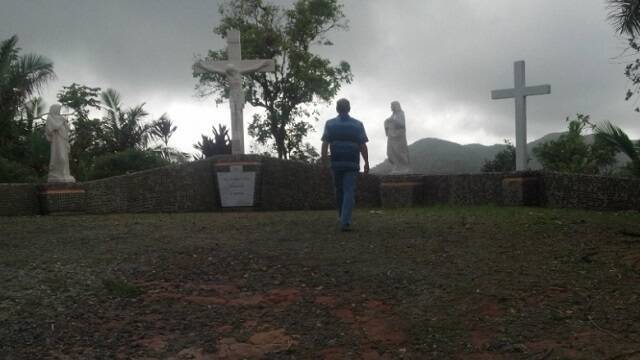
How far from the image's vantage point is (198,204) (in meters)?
13.8

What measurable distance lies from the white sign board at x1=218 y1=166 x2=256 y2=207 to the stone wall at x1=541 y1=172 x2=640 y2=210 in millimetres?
5649

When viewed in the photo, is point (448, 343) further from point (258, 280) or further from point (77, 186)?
point (77, 186)

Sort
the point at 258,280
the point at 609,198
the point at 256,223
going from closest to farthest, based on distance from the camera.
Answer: the point at 258,280
the point at 256,223
the point at 609,198

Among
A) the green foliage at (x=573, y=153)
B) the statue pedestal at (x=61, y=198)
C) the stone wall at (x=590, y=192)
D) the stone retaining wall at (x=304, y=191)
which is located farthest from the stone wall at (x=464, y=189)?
the green foliage at (x=573, y=153)

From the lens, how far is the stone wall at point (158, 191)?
12.9 m

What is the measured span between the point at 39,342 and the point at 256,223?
474cm

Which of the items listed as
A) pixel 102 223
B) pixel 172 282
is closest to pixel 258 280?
pixel 172 282

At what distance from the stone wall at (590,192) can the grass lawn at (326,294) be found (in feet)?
11.3

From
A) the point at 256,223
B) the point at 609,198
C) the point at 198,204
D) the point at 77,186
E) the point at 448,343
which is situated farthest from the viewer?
the point at 198,204

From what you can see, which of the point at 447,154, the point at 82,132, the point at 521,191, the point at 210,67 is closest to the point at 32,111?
the point at 82,132

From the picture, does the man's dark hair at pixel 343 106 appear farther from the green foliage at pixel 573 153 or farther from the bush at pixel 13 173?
the green foliage at pixel 573 153

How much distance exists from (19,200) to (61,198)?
75 cm

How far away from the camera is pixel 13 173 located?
61.2 feet

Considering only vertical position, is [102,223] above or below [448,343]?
above
